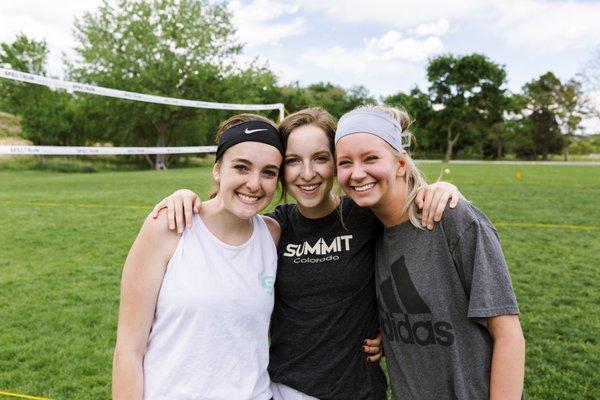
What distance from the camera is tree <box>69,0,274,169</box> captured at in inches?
1232

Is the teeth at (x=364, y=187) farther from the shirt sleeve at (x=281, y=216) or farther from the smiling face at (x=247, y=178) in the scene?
the shirt sleeve at (x=281, y=216)

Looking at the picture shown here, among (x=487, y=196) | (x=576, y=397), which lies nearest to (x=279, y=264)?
(x=576, y=397)

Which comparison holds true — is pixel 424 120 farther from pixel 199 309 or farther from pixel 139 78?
pixel 199 309

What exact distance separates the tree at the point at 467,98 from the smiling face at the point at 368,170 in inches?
1970

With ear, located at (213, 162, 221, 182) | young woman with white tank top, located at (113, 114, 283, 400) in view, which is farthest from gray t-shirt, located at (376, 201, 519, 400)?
ear, located at (213, 162, 221, 182)

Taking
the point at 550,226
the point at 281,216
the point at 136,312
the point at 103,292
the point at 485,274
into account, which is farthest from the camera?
the point at 550,226

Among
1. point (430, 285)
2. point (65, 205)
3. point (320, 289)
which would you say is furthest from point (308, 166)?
point (65, 205)

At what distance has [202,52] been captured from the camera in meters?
33.0

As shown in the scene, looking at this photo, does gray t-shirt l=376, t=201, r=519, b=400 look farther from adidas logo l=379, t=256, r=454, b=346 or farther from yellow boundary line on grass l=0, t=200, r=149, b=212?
yellow boundary line on grass l=0, t=200, r=149, b=212

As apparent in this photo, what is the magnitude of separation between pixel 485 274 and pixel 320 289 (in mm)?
634

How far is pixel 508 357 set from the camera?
146 cm

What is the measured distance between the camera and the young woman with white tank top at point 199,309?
5.10 ft

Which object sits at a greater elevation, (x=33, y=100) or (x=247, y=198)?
(x=33, y=100)

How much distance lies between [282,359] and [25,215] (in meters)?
10.1
